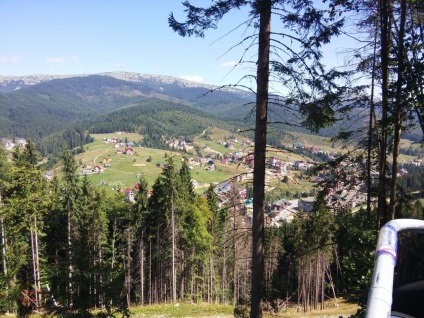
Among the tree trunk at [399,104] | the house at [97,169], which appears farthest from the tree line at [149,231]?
the house at [97,169]

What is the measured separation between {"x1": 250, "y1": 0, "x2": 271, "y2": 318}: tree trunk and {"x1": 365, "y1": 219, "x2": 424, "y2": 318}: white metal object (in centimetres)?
441

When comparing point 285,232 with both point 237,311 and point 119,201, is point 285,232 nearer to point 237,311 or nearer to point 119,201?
point 119,201

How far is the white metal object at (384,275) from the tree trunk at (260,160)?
4.41 meters

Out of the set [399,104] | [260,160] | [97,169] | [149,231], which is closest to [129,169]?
[97,169]

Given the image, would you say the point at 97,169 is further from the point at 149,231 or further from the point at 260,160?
the point at 260,160

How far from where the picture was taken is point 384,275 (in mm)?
1533

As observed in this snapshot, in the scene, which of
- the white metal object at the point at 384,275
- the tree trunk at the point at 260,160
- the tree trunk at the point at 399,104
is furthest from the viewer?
the tree trunk at the point at 399,104

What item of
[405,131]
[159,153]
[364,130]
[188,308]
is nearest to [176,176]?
[188,308]

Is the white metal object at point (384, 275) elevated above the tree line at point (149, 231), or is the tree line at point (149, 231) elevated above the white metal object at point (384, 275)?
the white metal object at point (384, 275)

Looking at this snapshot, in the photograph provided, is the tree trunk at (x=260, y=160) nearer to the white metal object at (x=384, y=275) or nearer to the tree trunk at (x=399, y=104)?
the tree trunk at (x=399, y=104)

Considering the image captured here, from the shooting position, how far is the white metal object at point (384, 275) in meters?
1.35

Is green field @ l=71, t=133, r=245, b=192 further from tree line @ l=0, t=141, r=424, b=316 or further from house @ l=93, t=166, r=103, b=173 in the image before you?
tree line @ l=0, t=141, r=424, b=316

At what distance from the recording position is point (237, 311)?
14562 mm

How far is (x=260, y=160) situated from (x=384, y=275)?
5.04 meters
